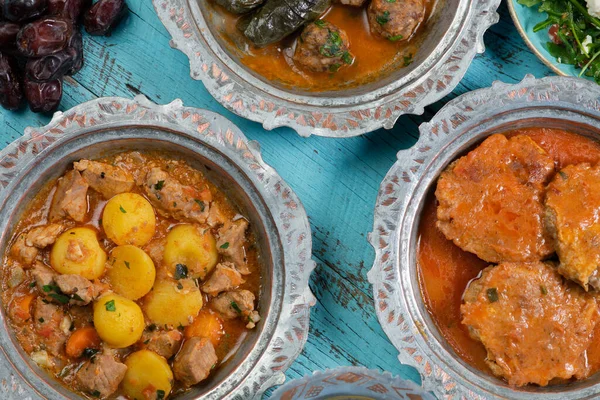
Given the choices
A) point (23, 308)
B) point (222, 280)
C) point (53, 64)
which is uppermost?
point (53, 64)

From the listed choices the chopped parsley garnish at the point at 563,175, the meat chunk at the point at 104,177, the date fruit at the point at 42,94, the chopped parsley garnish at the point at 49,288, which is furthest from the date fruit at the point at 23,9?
the chopped parsley garnish at the point at 563,175

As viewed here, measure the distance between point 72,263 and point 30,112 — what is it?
3.31 ft

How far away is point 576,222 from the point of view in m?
3.48

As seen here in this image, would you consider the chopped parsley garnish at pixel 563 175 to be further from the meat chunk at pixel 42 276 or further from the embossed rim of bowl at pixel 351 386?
the meat chunk at pixel 42 276

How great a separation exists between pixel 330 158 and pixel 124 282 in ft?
4.43

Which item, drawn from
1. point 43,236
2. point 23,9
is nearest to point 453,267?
point 43,236

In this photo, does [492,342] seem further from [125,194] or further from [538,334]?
[125,194]

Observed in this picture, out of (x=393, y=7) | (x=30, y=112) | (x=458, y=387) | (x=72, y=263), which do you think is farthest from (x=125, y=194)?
(x=458, y=387)

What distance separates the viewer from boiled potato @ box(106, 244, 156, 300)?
3.55m

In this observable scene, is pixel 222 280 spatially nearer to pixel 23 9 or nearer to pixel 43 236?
pixel 43 236

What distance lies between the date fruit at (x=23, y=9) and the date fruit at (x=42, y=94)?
1.08 feet

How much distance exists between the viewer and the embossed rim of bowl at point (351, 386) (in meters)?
3.55

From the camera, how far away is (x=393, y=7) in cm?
374

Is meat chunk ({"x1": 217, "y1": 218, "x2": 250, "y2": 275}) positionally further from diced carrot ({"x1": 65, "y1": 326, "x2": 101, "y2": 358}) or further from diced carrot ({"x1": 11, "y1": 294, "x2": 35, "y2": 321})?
diced carrot ({"x1": 11, "y1": 294, "x2": 35, "y2": 321})
